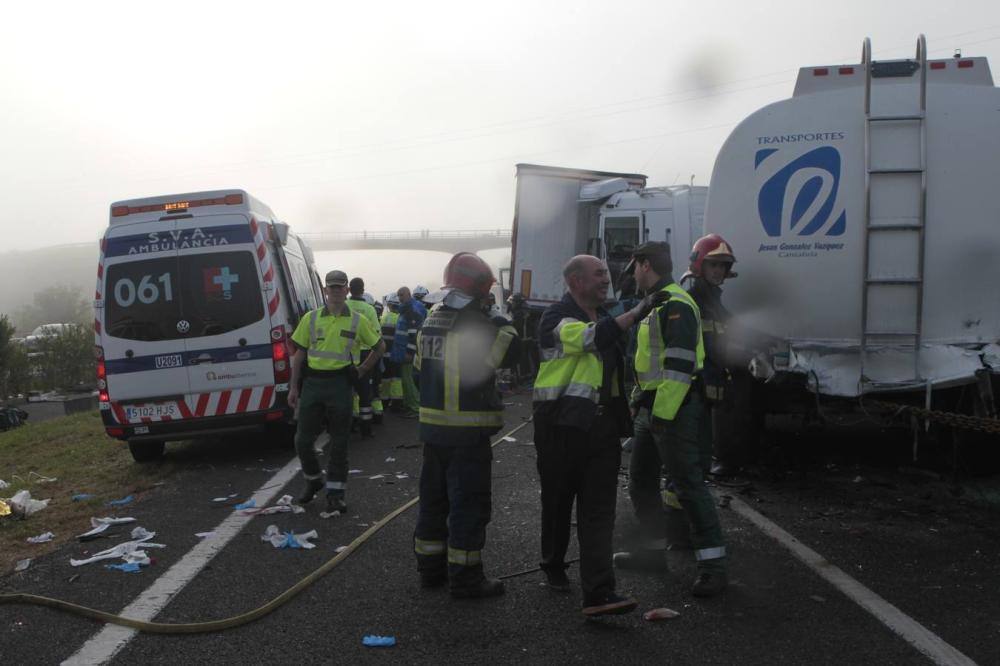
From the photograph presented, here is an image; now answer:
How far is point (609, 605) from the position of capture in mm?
4273

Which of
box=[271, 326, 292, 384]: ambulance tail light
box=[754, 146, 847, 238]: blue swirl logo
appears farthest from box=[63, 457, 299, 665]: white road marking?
box=[754, 146, 847, 238]: blue swirl logo

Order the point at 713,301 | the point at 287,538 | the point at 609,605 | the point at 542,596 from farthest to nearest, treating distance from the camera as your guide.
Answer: the point at 287,538 < the point at 713,301 < the point at 542,596 < the point at 609,605

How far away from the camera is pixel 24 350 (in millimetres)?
30500

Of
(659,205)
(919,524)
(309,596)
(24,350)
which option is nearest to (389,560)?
(309,596)

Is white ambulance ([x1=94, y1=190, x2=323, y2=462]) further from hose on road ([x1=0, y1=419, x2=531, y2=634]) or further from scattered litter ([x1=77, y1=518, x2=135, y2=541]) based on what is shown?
hose on road ([x1=0, y1=419, x2=531, y2=634])

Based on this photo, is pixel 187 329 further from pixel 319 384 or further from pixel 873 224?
pixel 873 224

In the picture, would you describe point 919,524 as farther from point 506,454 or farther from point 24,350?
point 24,350

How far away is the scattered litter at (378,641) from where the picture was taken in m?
4.11

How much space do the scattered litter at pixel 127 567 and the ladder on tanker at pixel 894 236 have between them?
201 inches

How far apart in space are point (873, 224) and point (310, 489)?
15.5ft

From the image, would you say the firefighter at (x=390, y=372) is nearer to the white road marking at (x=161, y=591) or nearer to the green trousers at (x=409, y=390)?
the green trousers at (x=409, y=390)

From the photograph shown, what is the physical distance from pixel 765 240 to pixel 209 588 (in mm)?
4694

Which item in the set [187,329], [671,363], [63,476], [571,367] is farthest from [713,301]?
[63,476]

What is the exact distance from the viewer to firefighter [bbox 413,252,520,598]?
4.82 meters
